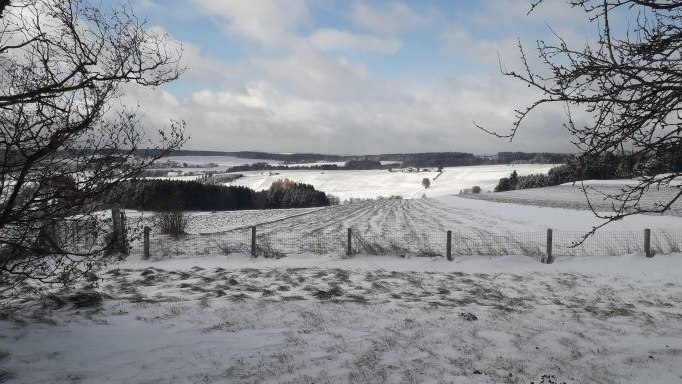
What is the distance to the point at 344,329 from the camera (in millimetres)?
6992

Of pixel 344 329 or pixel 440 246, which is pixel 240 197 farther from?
pixel 344 329

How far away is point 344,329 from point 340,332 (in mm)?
179

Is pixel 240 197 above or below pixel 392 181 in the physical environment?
below

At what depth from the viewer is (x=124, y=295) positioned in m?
8.80

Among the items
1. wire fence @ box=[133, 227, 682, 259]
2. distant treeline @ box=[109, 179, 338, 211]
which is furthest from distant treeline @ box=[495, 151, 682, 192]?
distant treeline @ box=[109, 179, 338, 211]

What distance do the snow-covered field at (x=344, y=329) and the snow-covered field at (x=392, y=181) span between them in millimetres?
95927

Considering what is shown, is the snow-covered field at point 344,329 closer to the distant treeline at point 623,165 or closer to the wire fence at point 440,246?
the distant treeline at point 623,165

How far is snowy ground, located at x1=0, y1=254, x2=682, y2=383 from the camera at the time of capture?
5.29 metres

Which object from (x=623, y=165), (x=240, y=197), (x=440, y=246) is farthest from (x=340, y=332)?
(x=240, y=197)

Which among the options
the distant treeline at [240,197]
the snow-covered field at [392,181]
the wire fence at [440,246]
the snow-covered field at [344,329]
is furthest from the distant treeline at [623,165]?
the snow-covered field at [392,181]

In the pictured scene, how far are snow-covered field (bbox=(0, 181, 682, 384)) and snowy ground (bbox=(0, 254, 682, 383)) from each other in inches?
1.0

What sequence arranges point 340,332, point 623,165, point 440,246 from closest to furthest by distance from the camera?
point 623,165 → point 340,332 → point 440,246

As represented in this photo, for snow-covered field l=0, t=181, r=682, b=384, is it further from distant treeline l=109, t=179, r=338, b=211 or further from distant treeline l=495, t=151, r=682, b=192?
distant treeline l=109, t=179, r=338, b=211

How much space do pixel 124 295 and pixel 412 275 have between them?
7.54m
